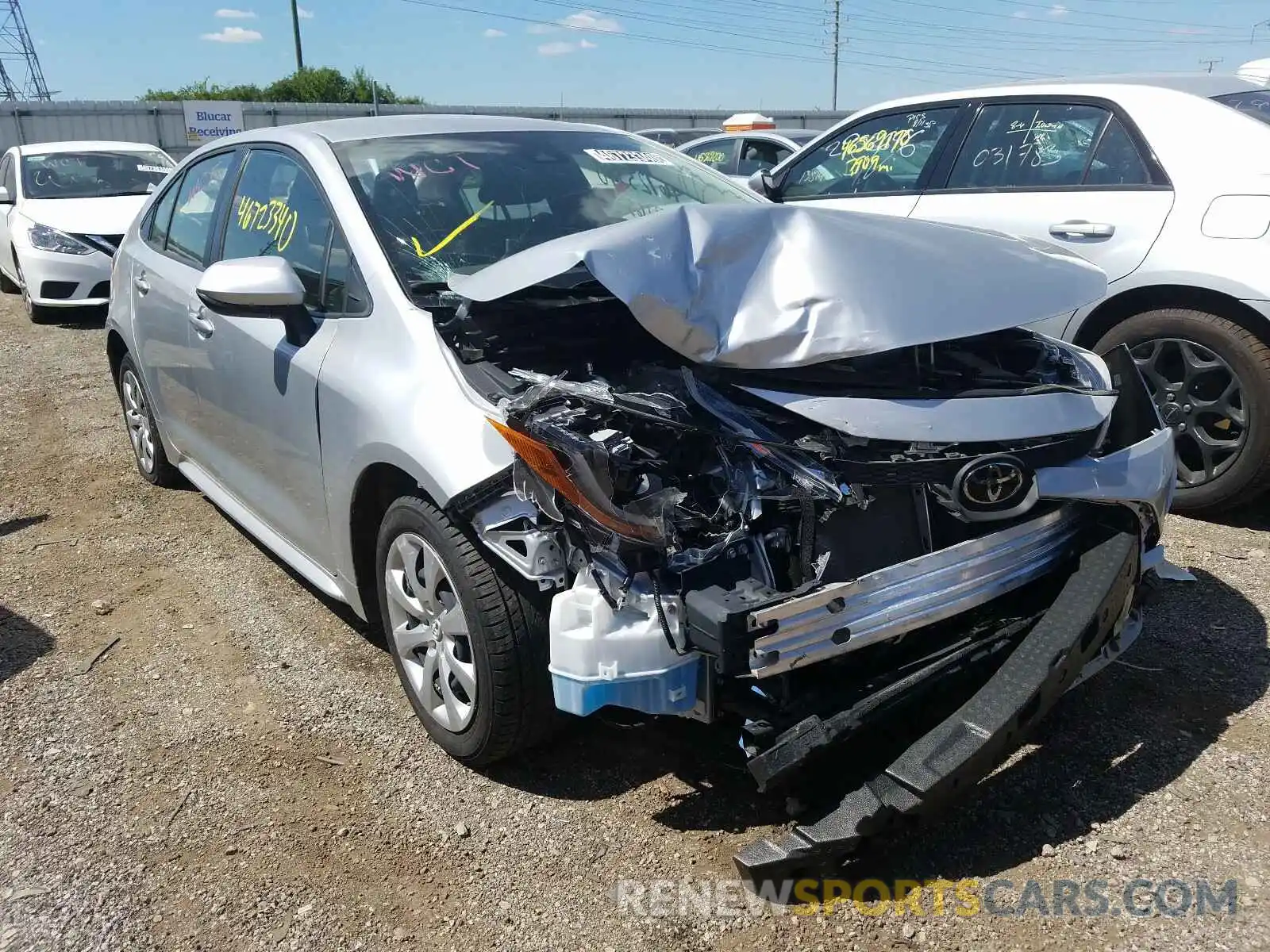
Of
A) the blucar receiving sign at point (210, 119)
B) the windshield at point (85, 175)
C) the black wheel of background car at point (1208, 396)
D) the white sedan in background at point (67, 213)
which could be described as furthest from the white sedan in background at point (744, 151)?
the blucar receiving sign at point (210, 119)

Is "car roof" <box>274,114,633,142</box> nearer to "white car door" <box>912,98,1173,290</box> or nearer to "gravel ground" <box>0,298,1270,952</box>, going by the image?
"gravel ground" <box>0,298,1270,952</box>

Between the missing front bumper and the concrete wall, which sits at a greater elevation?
the concrete wall

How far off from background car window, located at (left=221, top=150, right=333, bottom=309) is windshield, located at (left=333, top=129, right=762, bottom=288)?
0.18 m

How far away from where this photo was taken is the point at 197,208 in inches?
165

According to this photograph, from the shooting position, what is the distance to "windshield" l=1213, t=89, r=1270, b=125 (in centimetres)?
434

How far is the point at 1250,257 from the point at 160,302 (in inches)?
176

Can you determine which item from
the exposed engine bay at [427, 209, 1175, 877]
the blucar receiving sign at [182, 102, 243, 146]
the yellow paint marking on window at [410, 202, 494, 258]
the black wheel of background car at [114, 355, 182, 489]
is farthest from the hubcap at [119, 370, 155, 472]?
the blucar receiving sign at [182, 102, 243, 146]

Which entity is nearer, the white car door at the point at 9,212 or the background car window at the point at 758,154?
the white car door at the point at 9,212

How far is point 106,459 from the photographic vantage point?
575 cm

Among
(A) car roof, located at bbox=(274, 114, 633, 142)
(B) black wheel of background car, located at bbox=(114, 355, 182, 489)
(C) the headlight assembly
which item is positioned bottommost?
(B) black wheel of background car, located at bbox=(114, 355, 182, 489)

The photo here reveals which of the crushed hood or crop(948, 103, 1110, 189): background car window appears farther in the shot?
crop(948, 103, 1110, 189): background car window

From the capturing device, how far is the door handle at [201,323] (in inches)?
145

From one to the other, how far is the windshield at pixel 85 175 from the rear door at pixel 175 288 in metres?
6.79

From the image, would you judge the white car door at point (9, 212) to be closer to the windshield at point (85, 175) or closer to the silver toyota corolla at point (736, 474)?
the windshield at point (85, 175)
